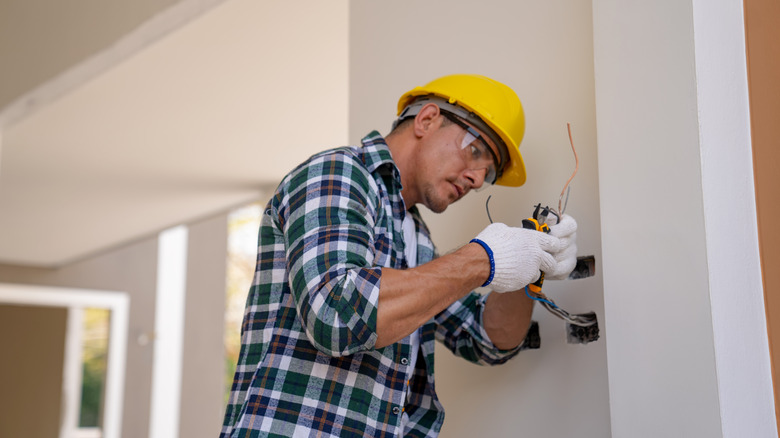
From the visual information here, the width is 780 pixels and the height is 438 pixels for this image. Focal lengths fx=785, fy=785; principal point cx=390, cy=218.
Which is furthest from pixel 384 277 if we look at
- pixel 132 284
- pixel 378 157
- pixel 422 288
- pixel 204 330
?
pixel 132 284

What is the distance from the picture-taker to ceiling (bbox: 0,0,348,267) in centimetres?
392

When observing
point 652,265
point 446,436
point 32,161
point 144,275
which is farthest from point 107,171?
point 652,265

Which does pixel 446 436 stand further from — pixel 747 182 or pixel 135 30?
pixel 135 30

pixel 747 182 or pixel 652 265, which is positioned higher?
pixel 747 182

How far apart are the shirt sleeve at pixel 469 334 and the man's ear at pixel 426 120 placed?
414 mm

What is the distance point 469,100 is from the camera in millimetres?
1771

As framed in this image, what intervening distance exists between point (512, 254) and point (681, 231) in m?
0.31

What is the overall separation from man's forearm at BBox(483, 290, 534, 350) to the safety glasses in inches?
12.0

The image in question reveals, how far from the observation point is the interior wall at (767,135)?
1.37 m

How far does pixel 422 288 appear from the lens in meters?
1.39

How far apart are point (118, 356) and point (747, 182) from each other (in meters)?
7.55

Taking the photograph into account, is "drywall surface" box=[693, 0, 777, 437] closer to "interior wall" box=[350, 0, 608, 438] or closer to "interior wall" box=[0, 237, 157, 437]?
"interior wall" box=[350, 0, 608, 438]

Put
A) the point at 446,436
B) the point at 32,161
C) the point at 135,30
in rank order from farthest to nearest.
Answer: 1. the point at 32,161
2. the point at 135,30
3. the point at 446,436

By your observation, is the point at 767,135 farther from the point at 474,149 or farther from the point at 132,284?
the point at 132,284
